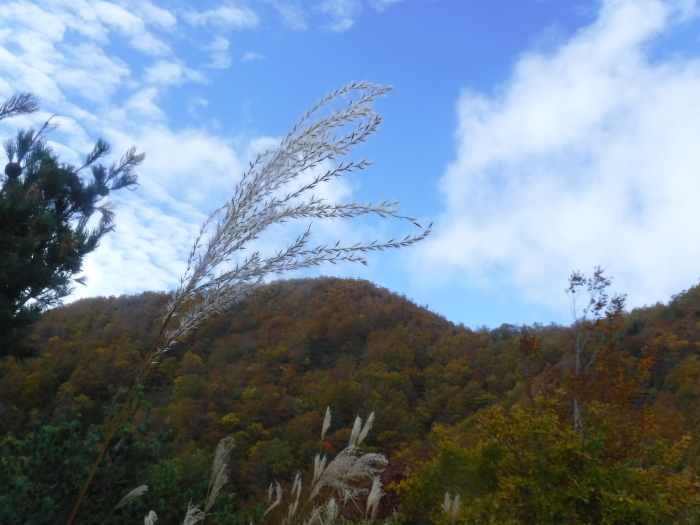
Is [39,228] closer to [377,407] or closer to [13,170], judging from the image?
[13,170]

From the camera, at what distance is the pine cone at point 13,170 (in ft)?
19.9

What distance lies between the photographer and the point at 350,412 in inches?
788

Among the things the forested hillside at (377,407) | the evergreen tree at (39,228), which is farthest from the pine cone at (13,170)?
the forested hillside at (377,407)

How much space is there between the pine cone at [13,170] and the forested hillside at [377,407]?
2.76 metres

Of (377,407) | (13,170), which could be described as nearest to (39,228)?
(13,170)

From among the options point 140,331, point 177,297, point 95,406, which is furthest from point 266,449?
point 177,297

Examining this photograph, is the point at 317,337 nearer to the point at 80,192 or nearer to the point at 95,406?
the point at 95,406

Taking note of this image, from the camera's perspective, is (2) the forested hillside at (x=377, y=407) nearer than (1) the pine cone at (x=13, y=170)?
Yes

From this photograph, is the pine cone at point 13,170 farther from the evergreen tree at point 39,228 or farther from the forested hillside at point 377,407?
the forested hillside at point 377,407

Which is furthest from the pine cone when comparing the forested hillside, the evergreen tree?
the forested hillside

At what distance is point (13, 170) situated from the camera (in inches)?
240

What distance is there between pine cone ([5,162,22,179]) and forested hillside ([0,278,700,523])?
2.76 meters

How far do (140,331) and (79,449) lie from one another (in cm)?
2011

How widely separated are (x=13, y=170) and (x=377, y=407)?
617 inches
